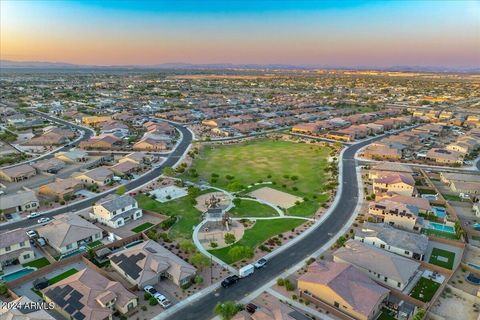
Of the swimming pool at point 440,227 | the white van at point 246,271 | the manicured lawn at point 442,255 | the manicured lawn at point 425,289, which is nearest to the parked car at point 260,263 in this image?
the white van at point 246,271

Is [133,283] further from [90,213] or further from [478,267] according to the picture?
[478,267]

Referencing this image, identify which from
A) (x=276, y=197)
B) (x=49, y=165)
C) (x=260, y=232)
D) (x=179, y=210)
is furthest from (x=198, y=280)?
(x=49, y=165)

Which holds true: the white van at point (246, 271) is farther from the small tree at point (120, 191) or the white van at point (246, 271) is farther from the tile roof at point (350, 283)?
the small tree at point (120, 191)

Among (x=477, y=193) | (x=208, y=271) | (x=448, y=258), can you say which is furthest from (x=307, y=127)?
(x=208, y=271)

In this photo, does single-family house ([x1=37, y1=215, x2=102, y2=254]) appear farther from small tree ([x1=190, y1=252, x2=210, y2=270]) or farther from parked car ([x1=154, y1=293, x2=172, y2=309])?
parked car ([x1=154, y1=293, x2=172, y2=309])

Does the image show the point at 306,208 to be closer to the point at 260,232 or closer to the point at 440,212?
the point at 260,232

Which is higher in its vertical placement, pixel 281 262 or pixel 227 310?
pixel 227 310
